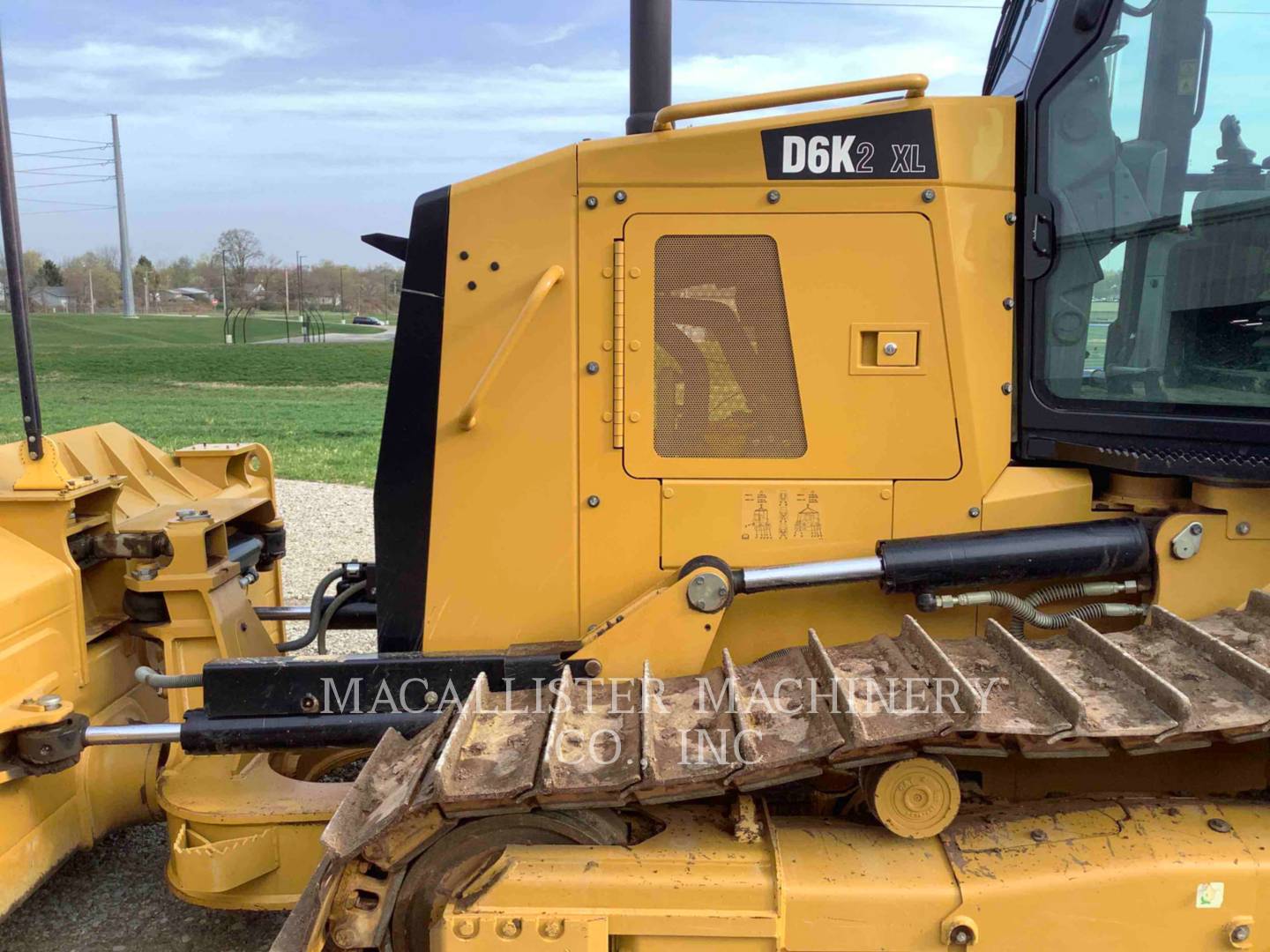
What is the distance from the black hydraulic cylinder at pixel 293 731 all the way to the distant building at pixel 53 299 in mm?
59021

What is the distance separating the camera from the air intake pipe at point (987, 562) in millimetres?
2400

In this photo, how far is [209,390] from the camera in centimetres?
2738

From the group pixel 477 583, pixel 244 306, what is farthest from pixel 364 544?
pixel 244 306

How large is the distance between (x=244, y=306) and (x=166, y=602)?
5421cm

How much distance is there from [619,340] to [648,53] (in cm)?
112

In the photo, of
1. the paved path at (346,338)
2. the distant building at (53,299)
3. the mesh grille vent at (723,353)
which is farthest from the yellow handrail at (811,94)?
the distant building at (53,299)

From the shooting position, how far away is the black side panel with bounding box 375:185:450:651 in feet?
8.39

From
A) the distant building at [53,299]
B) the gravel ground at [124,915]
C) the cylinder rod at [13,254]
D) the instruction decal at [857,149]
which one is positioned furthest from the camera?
the distant building at [53,299]

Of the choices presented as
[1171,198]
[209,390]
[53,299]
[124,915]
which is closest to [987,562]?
[1171,198]

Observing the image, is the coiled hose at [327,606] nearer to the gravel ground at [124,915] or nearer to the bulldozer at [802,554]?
the bulldozer at [802,554]

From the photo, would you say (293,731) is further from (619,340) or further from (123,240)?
(123,240)

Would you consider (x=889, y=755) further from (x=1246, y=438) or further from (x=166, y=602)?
(x=166, y=602)

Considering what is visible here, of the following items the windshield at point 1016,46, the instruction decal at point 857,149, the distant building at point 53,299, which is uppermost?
the distant building at point 53,299

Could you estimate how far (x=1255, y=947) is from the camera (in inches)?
A: 83.6
